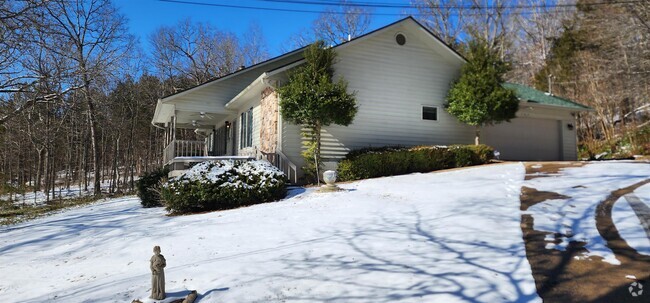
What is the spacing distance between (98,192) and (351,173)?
1734cm

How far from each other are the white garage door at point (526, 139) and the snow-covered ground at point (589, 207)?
6.02 m

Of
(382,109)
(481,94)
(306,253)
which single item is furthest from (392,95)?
(306,253)

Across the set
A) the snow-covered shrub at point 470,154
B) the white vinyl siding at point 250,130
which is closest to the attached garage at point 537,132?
the snow-covered shrub at point 470,154

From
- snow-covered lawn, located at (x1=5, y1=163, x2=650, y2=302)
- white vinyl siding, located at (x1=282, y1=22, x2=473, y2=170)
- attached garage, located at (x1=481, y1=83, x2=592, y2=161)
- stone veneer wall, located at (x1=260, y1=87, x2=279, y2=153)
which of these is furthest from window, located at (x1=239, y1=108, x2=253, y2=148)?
attached garage, located at (x1=481, y1=83, x2=592, y2=161)

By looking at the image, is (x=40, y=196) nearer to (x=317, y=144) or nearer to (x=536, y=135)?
(x=317, y=144)

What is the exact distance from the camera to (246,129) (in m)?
16.2

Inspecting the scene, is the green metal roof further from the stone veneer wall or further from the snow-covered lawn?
the stone veneer wall

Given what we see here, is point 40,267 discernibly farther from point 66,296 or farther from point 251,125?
point 251,125

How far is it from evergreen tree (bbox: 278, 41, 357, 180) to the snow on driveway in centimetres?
365

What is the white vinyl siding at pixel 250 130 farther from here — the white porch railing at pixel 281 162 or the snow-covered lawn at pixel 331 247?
the snow-covered lawn at pixel 331 247

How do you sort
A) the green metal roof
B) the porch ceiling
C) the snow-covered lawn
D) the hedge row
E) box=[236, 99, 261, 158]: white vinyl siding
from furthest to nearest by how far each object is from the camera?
the green metal roof → the porch ceiling → box=[236, 99, 261, 158]: white vinyl siding → the hedge row → the snow-covered lawn

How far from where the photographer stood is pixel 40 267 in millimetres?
5742

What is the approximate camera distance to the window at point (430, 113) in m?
14.9

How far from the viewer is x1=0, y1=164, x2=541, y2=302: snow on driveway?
13.0ft
